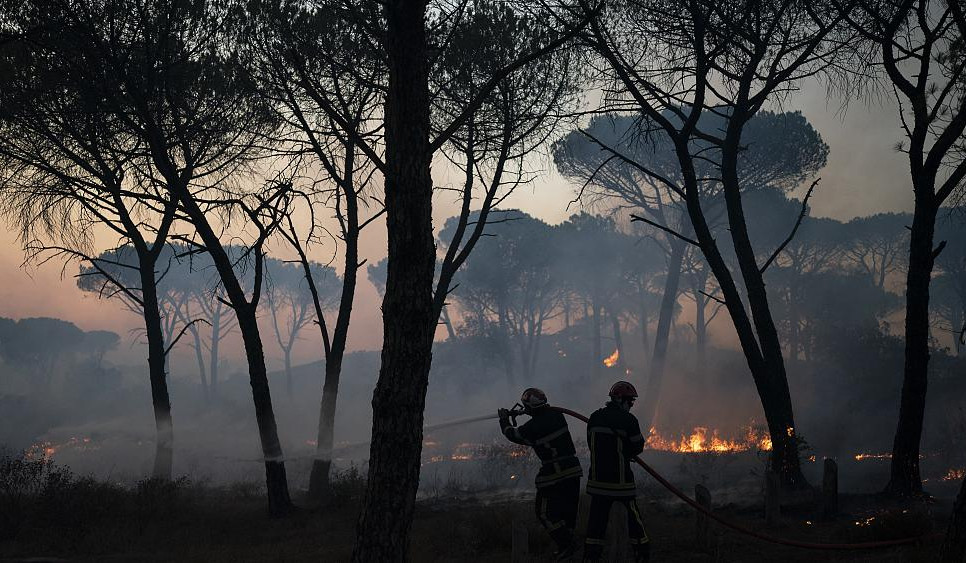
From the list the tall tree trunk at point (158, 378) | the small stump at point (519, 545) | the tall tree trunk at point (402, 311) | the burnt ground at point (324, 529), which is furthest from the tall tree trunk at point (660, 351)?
the tall tree trunk at point (402, 311)

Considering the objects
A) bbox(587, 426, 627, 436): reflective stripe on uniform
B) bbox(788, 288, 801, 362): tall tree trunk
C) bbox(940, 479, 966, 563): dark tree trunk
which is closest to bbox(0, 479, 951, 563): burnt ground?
bbox(940, 479, 966, 563): dark tree trunk

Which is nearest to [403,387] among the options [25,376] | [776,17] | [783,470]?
[783,470]

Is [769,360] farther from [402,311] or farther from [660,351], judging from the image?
[660,351]

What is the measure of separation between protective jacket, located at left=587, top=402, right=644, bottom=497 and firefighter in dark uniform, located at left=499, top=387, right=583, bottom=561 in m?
0.49

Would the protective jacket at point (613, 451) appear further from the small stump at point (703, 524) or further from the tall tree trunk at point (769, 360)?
the tall tree trunk at point (769, 360)

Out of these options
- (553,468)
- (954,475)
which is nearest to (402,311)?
(553,468)

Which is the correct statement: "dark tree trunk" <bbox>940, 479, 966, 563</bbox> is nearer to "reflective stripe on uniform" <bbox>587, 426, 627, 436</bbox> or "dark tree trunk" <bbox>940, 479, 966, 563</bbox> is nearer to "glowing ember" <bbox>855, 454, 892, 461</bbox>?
"reflective stripe on uniform" <bbox>587, 426, 627, 436</bbox>

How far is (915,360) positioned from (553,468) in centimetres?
583

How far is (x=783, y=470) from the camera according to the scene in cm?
1047

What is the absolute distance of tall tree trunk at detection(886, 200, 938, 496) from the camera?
978 centimetres

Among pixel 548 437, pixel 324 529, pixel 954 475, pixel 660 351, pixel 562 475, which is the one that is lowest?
pixel 954 475

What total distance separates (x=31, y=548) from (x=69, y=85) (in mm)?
7187

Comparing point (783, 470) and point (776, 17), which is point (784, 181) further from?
point (783, 470)

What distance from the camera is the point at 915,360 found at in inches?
392
